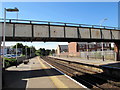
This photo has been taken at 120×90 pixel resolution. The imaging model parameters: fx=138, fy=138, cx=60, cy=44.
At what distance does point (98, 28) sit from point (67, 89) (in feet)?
44.1

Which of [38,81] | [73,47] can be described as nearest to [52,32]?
[38,81]

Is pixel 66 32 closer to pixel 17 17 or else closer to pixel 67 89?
pixel 17 17

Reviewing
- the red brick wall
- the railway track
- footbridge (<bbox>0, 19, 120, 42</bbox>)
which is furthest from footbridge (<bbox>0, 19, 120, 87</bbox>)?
the red brick wall

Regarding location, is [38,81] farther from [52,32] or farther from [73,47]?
[73,47]


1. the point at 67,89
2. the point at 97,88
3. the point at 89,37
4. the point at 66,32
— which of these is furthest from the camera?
the point at 89,37

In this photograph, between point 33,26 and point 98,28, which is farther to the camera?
point 98,28

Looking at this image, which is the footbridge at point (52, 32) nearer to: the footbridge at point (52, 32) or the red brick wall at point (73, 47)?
the footbridge at point (52, 32)

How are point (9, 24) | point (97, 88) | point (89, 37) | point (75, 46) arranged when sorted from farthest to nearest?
point (75, 46), point (89, 37), point (9, 24), point (97, 88)

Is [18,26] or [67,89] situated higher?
[18,26]

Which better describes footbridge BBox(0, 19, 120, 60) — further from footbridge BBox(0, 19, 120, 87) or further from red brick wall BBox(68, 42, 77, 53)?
red brick wall BBox(68, 42, 77, 53)

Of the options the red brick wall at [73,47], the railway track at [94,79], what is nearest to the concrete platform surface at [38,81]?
the railway track at [94,79]

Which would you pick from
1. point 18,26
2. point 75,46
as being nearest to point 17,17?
point 18,26

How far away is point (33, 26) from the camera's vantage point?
57.7 feet

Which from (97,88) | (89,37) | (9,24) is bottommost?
(97,88)
